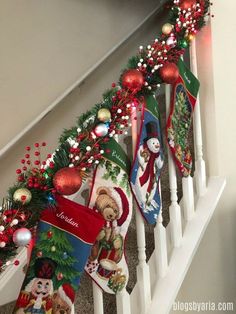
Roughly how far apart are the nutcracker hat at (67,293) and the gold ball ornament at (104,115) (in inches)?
15.7

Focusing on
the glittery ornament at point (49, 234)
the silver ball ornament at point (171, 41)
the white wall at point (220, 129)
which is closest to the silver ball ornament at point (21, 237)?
the glittery ornament at point (49, 234)

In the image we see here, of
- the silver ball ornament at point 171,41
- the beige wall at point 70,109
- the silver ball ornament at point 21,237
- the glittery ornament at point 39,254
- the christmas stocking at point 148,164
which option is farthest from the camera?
the beige wall at point 70,109

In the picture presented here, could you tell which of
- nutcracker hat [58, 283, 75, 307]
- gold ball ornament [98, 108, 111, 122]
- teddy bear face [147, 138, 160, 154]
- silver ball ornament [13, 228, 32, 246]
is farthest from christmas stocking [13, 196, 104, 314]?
teddy bear face [147, 138, 160, 154]

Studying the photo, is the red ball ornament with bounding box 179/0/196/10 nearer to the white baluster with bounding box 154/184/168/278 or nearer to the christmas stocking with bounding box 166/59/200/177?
the christmas stocking with bounding box 166/59/200/177

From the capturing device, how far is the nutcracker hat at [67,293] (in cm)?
95

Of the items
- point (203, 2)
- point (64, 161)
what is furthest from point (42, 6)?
point (64, 161)

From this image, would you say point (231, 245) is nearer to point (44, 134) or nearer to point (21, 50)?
point (44, 134)

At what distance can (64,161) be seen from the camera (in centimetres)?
92

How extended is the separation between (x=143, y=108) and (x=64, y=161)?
1.21 ft

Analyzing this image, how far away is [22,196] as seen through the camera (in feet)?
2.70

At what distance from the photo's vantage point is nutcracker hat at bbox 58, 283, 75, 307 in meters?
0.95

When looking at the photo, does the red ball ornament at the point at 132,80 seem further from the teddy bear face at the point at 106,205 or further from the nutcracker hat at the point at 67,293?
the nutcracker hat at the point at 67,293

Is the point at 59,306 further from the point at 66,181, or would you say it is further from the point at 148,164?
the point at 148,164

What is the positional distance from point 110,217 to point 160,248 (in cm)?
34
